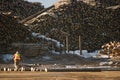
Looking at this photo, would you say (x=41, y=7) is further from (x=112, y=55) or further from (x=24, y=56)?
(x=112, y=55)

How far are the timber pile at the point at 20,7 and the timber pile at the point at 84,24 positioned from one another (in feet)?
8.95

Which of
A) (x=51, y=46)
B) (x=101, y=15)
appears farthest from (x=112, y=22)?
(x=51, y=46)

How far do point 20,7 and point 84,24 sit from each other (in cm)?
799

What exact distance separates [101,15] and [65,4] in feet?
13.8

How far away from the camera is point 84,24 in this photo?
34719 mm

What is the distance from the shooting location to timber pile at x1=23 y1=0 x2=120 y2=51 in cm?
3406

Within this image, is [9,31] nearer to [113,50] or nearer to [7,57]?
[7,57]

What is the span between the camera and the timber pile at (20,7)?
113 ft

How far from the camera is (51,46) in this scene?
32.0 meters

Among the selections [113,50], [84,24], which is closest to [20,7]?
[84,24]

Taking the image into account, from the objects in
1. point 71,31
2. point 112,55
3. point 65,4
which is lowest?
point 112,55

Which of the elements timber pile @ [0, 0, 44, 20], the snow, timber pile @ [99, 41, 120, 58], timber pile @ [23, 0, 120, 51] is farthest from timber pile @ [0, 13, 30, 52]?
timber pile @ [99, 41, 120, 58]

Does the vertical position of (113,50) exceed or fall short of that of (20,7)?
it falls short

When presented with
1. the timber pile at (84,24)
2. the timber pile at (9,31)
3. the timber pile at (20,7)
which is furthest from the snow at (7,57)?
the timber pile at (84,24)
